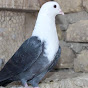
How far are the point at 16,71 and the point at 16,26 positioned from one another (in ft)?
1.32

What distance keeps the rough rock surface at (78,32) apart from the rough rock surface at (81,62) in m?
0.09

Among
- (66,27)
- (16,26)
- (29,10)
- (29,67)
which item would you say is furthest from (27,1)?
(29,67)

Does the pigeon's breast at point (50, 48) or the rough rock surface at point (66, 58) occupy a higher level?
the pigeon's breast at point (50, 48)

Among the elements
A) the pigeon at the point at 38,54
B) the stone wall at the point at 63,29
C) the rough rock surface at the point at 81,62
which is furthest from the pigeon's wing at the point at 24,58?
the rough rock surface at the point at 81,62

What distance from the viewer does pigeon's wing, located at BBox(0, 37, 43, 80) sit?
1.24 meters

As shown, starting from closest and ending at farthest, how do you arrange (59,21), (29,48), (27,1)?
(29,48) < (27,1) < (59,21)

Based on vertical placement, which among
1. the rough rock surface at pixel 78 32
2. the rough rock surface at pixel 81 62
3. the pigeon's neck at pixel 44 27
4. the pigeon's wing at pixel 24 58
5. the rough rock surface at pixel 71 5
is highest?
the rough rock surface at pixel 71 5

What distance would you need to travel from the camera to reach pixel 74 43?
1.58 metres

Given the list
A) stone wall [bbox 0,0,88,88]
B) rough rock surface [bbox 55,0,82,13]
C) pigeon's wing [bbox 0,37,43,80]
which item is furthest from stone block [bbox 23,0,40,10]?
pigeon's wing [bbox 0,37,43,80]

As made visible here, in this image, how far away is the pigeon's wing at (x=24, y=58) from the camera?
1.24 metres

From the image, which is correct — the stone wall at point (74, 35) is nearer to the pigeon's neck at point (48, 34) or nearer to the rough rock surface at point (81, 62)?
the rough rock surface at point (81, 62)

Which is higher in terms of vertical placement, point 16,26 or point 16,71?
point 16,26

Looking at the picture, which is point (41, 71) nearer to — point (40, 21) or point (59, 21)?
point (40, 21)

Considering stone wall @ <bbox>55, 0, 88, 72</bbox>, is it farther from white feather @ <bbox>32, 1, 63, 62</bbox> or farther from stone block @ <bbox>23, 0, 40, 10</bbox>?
white feather @ <bbox>32, 1, 63, 62</bbox>
